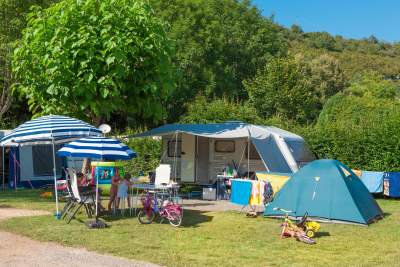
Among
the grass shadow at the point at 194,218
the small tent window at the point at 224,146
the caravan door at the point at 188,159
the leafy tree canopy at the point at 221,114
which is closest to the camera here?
the grass shadow at the point at 194,218

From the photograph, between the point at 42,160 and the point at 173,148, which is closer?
the point at 173,148

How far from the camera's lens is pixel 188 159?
17.6 m

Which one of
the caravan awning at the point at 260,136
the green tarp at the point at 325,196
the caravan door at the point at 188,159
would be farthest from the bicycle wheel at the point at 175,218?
the caravan door at the point at 188,159

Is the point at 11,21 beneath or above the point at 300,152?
above

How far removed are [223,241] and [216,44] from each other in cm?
2367

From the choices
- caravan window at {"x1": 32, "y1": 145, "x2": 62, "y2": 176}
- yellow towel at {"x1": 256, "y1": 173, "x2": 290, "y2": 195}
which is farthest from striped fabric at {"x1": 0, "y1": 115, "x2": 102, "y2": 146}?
caravan window at {"x1": 32, "y1": 145, "x2": 62, "y2": 176}

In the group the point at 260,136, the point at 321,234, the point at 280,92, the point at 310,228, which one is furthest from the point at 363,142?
the point at 280,92

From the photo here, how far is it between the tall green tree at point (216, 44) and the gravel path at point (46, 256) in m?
20.3

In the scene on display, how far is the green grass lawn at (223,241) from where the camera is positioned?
7.62 meters

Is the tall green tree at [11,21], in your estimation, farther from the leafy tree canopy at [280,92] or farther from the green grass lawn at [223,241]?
the leafy tree canopy at [280,92]

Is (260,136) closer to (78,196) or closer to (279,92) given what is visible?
(78,196)

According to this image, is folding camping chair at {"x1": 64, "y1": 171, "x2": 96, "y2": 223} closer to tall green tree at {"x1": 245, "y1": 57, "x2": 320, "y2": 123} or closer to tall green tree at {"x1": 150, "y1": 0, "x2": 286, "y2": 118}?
tall green tree at {"x1": 150, "y1": 0, "x2": 286, "y2": 118}

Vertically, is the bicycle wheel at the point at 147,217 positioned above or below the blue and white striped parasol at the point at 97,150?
below

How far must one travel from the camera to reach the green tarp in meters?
10.9
